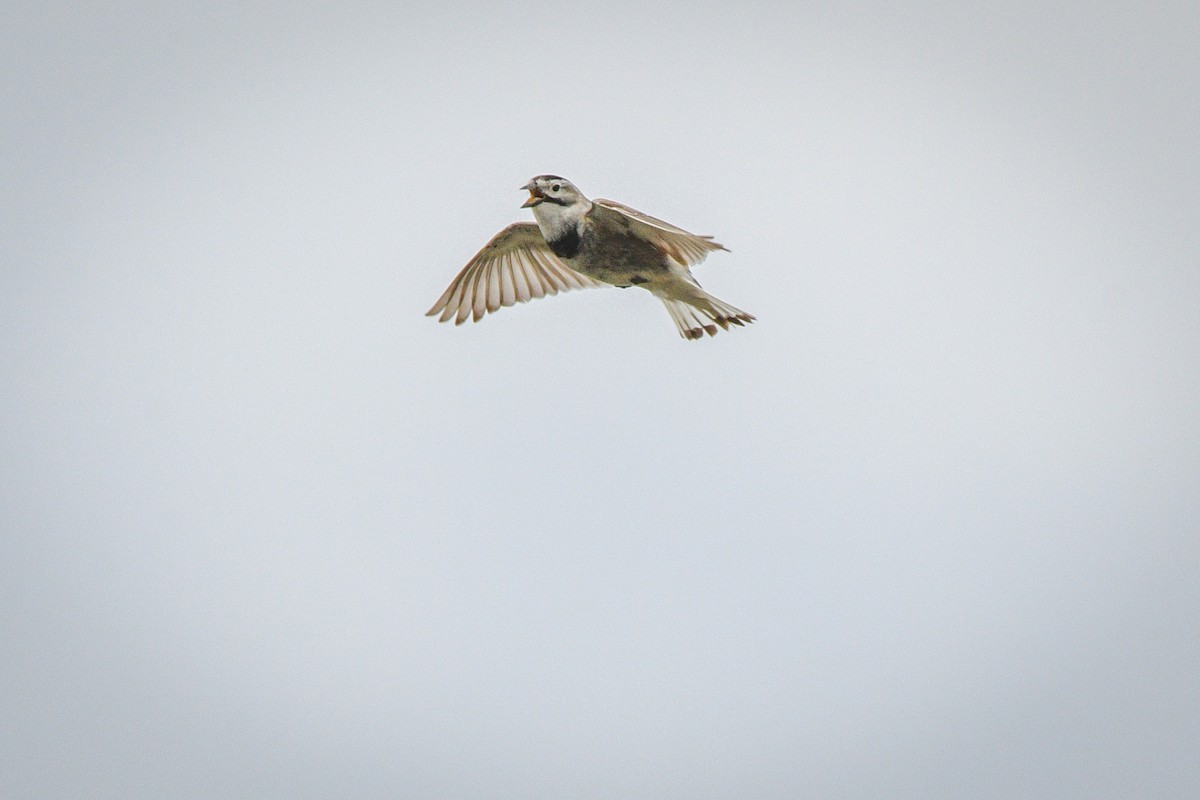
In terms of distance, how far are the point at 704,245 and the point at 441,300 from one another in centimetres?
245

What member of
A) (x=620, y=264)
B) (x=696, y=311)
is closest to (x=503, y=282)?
(x=696, y=311)

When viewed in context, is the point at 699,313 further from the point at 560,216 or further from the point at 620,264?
the point at 560,216

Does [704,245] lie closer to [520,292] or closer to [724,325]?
[724,325]

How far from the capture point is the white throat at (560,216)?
815 cm

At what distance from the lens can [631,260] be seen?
8367 mm

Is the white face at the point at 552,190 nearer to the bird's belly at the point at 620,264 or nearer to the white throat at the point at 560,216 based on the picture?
the white throat at the point at 560,216

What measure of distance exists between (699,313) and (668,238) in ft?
4.39

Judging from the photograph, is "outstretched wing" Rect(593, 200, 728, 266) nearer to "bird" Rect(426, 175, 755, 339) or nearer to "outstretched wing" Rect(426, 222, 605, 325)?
"bird" Rect(426, 175, 755, 339)

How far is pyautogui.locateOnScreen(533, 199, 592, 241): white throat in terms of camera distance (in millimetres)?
8148

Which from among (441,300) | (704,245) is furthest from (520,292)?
(704,245)

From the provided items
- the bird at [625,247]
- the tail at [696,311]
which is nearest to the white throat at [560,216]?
the bird at [625,247]

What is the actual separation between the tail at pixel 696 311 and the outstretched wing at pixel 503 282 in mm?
635

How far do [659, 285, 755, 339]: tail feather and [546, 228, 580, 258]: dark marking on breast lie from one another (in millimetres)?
752

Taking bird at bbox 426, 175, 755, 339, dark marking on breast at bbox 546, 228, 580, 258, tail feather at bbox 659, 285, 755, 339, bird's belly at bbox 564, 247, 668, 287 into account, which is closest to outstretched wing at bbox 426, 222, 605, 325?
bird at bbox 426, 175, 755, 339
